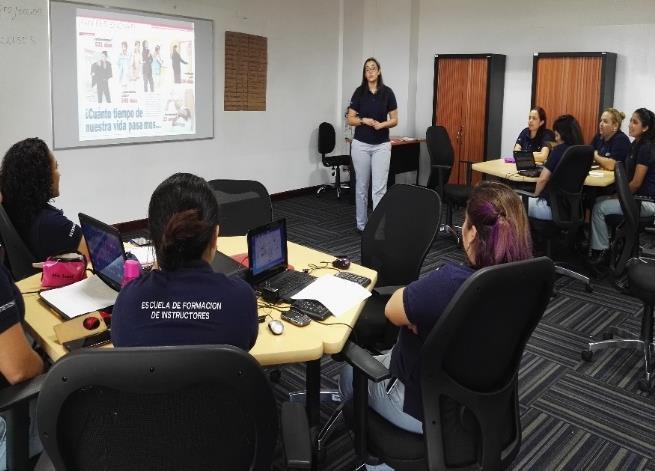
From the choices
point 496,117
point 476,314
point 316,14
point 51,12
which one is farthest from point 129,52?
point 476,314

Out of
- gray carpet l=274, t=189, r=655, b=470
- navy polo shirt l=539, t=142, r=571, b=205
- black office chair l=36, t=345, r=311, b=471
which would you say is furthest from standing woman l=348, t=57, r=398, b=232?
black office chair l=36, t=345, r=311, b=471

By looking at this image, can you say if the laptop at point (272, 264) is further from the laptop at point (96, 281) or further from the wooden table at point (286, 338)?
the laptop at point (96, 281)

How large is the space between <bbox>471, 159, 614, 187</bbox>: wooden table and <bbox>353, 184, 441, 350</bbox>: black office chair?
2.24 metres

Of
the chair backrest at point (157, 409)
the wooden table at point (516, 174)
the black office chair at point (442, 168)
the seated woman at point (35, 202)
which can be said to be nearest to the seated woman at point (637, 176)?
the wooden table at point (516, 174)

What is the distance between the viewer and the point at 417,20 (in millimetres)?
7391

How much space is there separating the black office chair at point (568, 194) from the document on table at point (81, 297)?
2.82 m

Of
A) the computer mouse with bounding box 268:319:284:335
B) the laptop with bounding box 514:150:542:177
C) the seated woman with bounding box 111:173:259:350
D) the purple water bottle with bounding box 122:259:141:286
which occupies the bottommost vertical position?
the computer mouse with bounding box 268:319:284:335

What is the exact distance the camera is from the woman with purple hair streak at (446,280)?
62.3 inches

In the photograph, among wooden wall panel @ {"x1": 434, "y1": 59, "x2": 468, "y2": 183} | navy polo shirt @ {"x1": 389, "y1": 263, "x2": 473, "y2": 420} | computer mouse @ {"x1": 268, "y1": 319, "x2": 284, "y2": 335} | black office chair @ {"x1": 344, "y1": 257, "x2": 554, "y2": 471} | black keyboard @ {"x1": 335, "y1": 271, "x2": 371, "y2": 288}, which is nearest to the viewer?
black office chair @ {"x1": 344, "y1": 257, "x2": 554, "y2": 471}

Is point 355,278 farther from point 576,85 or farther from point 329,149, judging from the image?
point 329,149

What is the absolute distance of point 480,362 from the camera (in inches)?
62.2

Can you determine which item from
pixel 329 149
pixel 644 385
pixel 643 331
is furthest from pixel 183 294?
pixel 329 149

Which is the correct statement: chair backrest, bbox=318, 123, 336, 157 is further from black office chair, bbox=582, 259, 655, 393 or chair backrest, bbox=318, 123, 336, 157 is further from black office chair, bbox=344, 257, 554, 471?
black office chair, bbox=344, 257, 554, 471

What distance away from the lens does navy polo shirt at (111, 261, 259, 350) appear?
1355 mm
